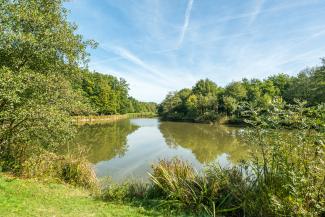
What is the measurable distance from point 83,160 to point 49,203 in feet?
8.44

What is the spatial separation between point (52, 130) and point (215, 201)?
5598 mm

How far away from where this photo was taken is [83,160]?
345 inches

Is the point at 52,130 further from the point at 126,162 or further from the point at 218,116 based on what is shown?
the point at 218,116

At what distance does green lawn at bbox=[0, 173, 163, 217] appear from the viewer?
5.64 meters

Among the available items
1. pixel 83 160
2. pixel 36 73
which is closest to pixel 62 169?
pixel 83 160

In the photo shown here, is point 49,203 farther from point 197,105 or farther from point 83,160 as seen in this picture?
point 197,105

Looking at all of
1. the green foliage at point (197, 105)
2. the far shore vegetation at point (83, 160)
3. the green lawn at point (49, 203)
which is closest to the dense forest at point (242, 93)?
the green foliage at point (197, 105)

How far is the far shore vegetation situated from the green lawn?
2cm

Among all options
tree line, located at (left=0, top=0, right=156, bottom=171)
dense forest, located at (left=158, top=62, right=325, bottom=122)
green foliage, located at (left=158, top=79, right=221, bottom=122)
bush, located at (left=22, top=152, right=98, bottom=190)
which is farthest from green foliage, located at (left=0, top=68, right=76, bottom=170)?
green foliage, located at (left=158, top=79, right=221, bottom=122)

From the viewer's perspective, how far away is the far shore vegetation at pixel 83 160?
194 inches

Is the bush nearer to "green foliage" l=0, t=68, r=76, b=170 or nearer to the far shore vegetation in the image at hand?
the far shore vegetation

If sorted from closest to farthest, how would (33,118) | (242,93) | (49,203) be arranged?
(49,203)
(33,118)
(242,93)

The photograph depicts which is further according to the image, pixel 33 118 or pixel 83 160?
pixel 83 160

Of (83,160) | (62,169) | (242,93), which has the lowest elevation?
(62,169)
